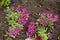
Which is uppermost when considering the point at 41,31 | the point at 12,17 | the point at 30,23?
the point at 12,17

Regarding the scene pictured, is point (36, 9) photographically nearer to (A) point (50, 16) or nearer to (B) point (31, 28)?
(A) point (50, 16)

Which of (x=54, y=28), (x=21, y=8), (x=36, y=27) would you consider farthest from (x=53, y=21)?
(x=21, y=8)

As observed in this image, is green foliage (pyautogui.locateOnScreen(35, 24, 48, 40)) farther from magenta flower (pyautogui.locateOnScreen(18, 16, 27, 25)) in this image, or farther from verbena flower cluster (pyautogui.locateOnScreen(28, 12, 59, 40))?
magenta flower (pyautogui.locateOnScreen(18, 16, 27, 25))

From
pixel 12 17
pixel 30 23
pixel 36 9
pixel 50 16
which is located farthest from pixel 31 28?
pixel 36 9

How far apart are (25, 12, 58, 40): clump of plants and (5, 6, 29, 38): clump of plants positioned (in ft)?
0.51

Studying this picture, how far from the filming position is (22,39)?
358 centimetres

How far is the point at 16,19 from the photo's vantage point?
3715 mm

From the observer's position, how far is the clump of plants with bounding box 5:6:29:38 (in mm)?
3562

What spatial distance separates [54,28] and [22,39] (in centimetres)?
66

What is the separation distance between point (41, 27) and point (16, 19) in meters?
0.46

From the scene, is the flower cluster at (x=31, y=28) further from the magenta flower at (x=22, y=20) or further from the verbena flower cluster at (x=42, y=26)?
the magenta flower at (x=22, y=20)

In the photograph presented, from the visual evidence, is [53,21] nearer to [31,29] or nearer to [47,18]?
[47,18]

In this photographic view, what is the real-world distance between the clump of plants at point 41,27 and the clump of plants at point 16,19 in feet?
0.51

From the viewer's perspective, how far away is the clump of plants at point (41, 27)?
3566 millimetres
